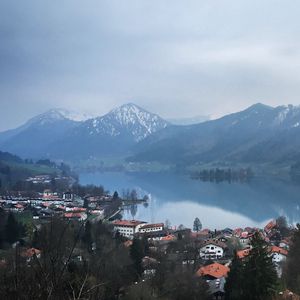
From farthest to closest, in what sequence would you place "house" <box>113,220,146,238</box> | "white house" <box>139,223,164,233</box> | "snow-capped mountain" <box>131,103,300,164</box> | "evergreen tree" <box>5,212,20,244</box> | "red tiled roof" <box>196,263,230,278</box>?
1. "snow-capped mountain" <box>131,103,300,164</box>
2. "white house" <box>139,223,164,233</box>
3. "house" <box>113,220,146,238</box>
4. "evergreen tree" <box>5,212,20,244</box>
5. "red tiled roof" <box>196,263,230,278</box>

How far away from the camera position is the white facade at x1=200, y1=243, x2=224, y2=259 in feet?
35.3

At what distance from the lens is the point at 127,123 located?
438 ft

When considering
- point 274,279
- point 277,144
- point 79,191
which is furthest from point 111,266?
point 277,144

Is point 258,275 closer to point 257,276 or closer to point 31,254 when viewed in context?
point 257,276

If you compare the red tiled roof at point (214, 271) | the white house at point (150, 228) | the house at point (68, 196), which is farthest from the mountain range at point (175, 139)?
the red tiled roof at point (214, 271)

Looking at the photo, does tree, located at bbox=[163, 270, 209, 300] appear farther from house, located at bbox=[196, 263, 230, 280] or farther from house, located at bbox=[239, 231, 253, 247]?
house, located at bbox=[239, 231, 253, 247]

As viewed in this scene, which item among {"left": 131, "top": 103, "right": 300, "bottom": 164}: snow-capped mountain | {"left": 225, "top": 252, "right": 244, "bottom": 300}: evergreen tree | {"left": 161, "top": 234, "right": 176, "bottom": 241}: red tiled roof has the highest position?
{"left": 131, "top": 103, "right": 300, "bottom": 164}: snow-capped mountain

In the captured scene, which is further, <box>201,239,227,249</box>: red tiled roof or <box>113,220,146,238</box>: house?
<box>113,220,146,238</box>: house

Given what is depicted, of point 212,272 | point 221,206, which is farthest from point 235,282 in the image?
point 221,206

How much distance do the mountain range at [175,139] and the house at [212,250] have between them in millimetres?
43550

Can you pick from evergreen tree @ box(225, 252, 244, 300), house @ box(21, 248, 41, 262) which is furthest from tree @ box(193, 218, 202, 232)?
house @ box(21, 248, 41, 262)

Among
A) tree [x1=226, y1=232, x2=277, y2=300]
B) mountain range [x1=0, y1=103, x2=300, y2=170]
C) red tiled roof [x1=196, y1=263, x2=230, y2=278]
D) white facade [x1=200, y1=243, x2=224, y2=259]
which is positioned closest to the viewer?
tree [x1=226, y1=232, x2=277, y2=300]

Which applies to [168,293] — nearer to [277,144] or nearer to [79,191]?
[79,191]

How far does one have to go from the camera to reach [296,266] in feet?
20.9
